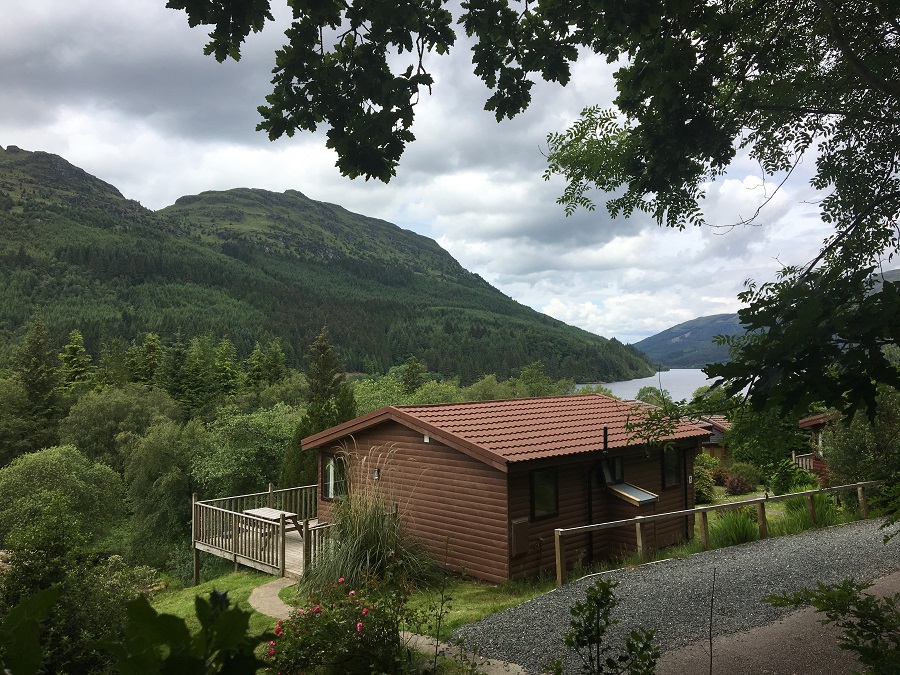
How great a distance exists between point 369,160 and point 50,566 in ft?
15.5

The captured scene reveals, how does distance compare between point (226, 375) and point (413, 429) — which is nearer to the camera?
point (413, 429)

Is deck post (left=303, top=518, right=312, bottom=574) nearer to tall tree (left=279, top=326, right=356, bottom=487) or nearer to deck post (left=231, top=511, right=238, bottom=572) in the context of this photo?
deck post (left=231, top=511, right=238, bottom=572)

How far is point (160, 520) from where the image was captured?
24.1 metres

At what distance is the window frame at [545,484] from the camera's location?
1143 centimetres

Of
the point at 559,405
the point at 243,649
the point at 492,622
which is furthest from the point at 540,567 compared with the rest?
the point at 243,649

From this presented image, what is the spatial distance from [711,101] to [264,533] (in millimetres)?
11370

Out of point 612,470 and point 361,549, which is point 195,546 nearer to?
point 361,549

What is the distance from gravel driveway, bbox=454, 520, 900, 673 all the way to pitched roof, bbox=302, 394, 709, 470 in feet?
8.28

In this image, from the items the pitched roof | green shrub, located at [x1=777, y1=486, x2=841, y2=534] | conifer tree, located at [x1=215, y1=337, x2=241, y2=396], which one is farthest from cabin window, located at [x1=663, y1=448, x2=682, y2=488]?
conifer tree, located at [x1=215, y1=337, x2=241, y2=396]

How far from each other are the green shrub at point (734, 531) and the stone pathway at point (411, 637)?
722 centimetres

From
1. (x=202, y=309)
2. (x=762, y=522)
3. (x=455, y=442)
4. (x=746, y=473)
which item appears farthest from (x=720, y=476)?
(x=202, y=309)

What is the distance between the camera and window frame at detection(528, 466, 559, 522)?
37.5ft

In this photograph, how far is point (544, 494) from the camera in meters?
11.8

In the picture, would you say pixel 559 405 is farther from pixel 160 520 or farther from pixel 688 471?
pixel 160 520
